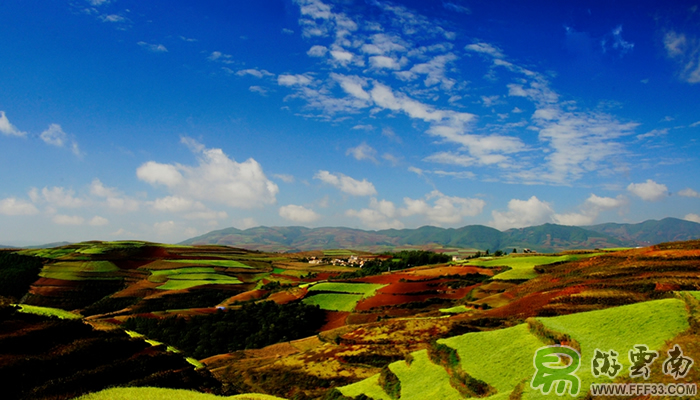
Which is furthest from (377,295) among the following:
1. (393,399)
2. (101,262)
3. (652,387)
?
(101,262)

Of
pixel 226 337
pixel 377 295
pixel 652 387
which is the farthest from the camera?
pixel 377 295

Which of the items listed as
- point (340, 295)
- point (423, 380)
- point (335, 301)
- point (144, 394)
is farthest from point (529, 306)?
point (340, 295)

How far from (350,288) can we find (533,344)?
56.5 m

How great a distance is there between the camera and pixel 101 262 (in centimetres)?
10794

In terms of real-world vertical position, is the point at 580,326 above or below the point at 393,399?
above

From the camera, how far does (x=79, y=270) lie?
3922 inches

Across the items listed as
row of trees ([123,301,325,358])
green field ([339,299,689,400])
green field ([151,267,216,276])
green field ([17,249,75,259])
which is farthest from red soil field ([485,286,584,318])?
green field ([17,249,75,259])

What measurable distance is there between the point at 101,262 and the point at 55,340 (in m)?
98.7

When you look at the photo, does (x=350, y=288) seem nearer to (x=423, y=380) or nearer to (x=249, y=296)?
(x=249, y=296)

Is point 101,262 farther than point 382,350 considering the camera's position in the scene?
Yes

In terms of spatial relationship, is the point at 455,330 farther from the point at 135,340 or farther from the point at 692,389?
the point at 135,340

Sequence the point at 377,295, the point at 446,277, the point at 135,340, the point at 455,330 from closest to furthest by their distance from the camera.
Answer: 1. the point at 135,340
2. the point at 455,330
3. the point at 377,295
4. the point at 446,277

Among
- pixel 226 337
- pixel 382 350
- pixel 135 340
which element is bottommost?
pixel 226 337

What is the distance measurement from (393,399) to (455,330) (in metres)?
13.3
